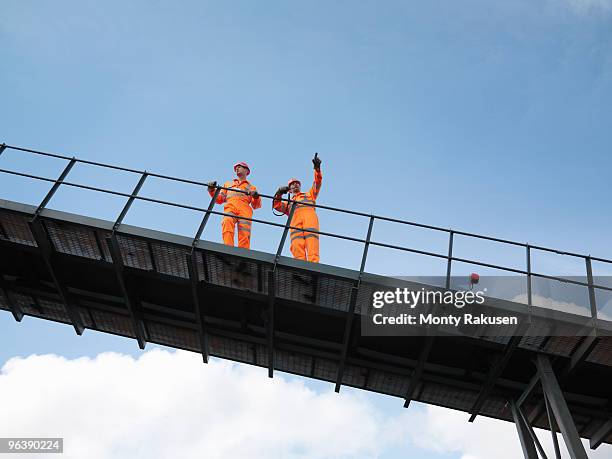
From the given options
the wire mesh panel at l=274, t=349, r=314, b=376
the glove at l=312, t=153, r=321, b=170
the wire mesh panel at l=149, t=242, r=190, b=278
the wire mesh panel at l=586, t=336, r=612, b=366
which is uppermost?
the glove at l=312, t=153, r=321, b=170

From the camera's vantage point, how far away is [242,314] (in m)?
9.72

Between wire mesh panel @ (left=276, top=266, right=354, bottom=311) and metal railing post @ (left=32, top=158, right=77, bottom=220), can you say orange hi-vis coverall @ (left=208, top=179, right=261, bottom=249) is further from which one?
metal railing post @ (left=32, top=158, right=77, bottom=220)

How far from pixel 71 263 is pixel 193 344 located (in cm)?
246

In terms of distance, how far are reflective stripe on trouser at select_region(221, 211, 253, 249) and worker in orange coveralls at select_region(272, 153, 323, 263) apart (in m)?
0.69

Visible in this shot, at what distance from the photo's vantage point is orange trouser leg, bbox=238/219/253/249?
9867 mm

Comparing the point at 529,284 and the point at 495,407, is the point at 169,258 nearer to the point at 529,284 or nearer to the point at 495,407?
the point at 529,284

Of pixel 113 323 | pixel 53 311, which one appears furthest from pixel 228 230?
pixel 53 311

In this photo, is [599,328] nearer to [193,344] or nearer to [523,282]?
[523,282]

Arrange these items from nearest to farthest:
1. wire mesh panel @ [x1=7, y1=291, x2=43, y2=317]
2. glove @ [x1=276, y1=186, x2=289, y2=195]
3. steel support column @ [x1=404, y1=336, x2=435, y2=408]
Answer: steel support column @ [x1=404, y1=336, x2=435, y2=408] < wire mesh panel @ [x1=7, y1=291, x2=43, y2=317] < glove @ [x1=276, y1=186, x2=289, y2=195]

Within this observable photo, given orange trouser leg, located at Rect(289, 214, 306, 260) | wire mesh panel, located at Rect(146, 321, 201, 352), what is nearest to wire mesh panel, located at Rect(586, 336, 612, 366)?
orange trouser leg, located at Rect(289, 214, 306, 260)

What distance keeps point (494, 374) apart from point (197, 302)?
188 inches

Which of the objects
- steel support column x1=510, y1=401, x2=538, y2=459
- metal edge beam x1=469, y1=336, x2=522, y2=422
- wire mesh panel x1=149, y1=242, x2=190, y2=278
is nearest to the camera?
wire mesh panel x1=149, y1=242, x2=190, y2=278

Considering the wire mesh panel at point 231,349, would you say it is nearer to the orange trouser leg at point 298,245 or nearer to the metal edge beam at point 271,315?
the metal edge beam at point 271,315

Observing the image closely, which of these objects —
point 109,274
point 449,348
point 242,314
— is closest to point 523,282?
point 449,348
